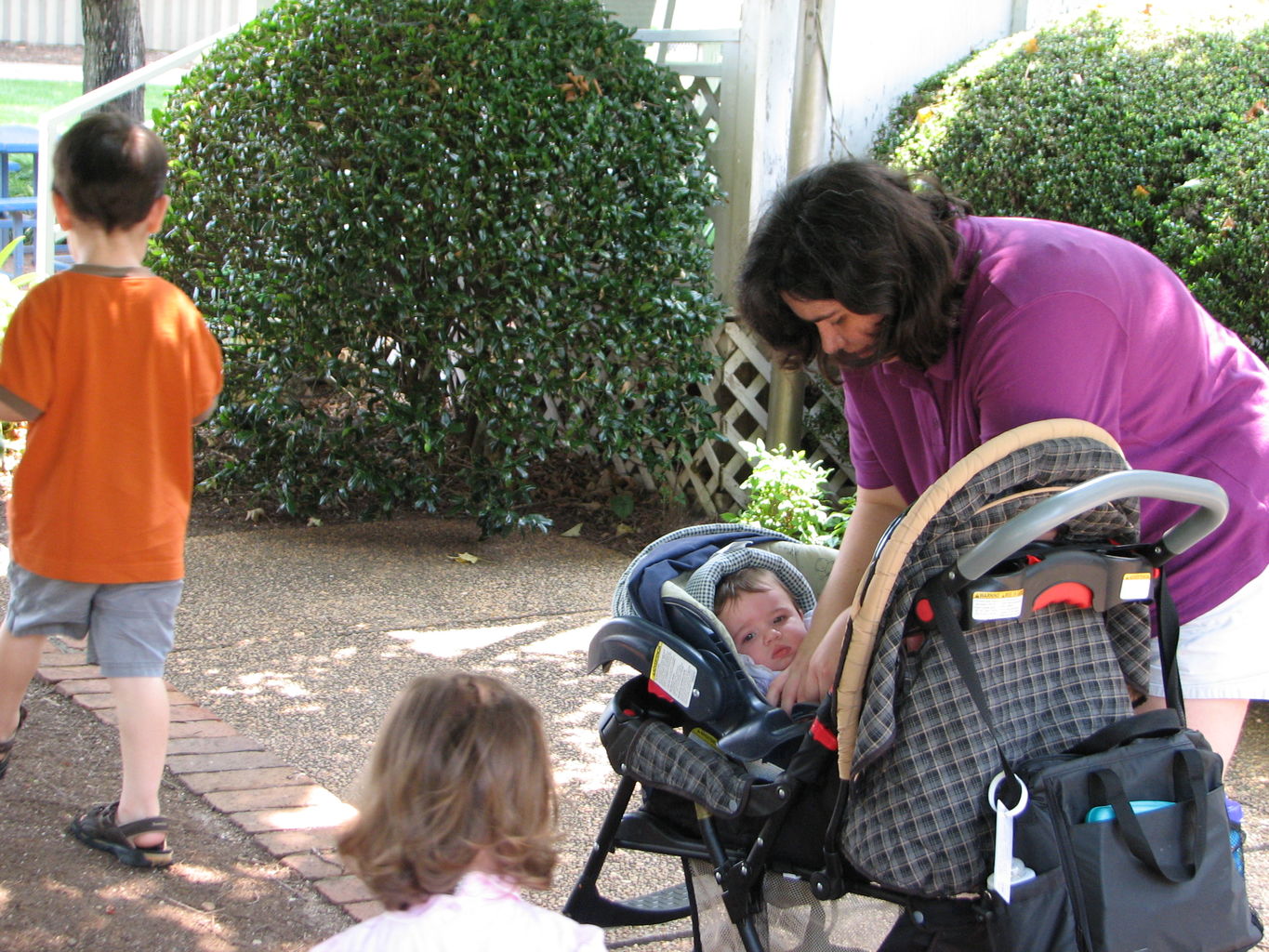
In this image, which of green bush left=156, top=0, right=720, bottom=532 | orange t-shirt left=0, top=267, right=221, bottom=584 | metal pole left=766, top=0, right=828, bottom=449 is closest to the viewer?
orange t-shirt left=0, top=267, right=221, bottom=584

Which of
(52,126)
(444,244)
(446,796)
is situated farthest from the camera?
(52,126)

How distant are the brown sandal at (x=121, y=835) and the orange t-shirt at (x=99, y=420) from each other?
0.57 metres

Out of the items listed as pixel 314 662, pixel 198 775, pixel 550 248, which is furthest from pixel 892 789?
pixel 550 248

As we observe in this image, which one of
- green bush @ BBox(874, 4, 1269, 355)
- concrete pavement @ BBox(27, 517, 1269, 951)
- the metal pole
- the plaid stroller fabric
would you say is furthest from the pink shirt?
the metal pole

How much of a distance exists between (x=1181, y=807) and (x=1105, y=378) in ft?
2.19

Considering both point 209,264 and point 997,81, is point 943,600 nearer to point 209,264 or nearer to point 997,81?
point 997,81

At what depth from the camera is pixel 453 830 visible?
175 centimetres

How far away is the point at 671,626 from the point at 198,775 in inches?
63.8

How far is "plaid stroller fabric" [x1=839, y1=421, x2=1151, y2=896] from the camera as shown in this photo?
1.96 meters

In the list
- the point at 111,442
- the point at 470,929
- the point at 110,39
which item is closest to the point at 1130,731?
the point at 470,929

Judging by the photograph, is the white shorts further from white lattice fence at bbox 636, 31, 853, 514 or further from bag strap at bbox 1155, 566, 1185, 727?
white lattice fence at bbox 636, 31, 853, 514

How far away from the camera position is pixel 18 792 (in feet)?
11.1

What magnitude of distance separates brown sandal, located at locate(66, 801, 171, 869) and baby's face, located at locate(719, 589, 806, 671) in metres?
1.39

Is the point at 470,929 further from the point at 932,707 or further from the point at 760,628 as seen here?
the point at 760,628
